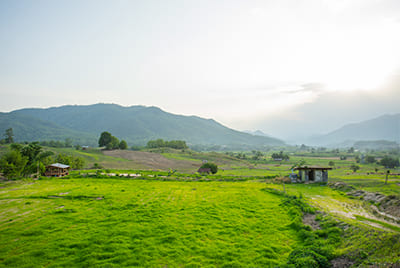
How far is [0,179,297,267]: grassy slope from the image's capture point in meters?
10.5

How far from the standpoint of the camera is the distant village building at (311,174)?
112 ft

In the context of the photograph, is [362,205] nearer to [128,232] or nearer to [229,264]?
[229,264]

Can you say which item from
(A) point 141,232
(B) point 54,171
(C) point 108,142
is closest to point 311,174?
(A) point 141,232

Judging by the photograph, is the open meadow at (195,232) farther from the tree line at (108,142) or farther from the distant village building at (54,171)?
the tree line at (108,142)

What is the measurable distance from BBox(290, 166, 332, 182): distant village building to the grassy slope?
1701cm

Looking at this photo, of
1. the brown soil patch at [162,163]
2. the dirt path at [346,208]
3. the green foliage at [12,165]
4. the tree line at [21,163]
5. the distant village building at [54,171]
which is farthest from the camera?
the brown soil patch at [162,163]

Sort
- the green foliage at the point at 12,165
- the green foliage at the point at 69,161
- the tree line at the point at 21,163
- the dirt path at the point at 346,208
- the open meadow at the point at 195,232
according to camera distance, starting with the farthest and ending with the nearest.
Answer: the green foliage at the point at 69,161 < the tree line at the point at 21,163 < the green foliage at the point at 12,165 < the dirt path at the point at 346,208 < the open meadow at the point at 195,232

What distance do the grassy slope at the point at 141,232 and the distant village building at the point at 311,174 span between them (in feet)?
55.8

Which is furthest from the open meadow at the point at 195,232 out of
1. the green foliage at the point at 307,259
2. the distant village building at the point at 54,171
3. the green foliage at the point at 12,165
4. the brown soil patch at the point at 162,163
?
the brown soil patch at the point at 162,163

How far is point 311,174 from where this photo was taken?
118ft

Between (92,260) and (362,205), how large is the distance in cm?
2285

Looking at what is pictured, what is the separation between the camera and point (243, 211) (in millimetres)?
18094

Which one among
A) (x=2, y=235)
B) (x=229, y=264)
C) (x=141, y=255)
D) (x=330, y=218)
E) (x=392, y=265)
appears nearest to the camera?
(x=392, y=265)

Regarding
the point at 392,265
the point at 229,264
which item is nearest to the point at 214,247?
the point at 229,264
